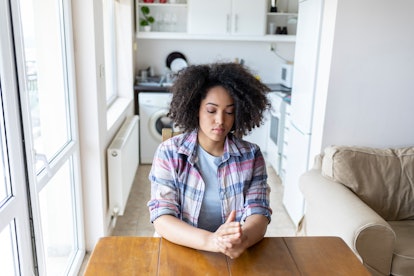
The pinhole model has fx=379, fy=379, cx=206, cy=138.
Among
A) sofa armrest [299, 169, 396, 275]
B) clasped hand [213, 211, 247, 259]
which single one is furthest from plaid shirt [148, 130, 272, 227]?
sofa armrest [299, 169, 396, 275]

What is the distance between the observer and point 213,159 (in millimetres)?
1318

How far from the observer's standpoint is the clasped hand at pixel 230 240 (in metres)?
1.03

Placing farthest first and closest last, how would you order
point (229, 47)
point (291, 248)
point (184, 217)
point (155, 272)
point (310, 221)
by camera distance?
point (229, 47) < point (310, 221) < point (184, 217) < point (291, 248) < point (155, 272)

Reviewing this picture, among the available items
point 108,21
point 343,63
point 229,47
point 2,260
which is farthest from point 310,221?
point 229,47

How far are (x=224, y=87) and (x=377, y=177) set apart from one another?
139cm

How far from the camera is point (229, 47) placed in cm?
465

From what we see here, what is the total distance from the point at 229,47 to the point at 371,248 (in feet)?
10.9

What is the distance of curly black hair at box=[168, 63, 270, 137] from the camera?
1.30m

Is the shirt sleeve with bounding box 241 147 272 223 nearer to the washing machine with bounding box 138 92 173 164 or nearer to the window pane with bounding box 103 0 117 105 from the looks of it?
the window pane with bounding box 103 0 117 105

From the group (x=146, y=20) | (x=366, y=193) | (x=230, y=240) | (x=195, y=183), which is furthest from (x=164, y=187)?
(x=146, y=20)

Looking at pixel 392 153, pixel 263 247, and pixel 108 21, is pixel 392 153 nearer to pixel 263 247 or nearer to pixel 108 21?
pixel 263 247

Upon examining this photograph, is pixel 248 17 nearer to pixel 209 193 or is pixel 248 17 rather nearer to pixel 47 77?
pixel 47 77

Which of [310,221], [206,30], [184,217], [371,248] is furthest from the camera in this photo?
[206,30]

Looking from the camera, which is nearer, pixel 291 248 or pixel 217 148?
pixel 291 248
